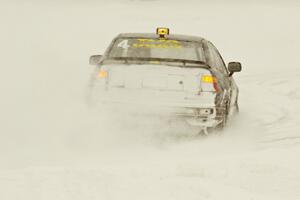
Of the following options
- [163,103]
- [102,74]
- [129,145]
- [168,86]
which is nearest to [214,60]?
[168,86]

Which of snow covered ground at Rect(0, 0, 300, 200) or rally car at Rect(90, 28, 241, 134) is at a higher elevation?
rally car at Rect(90, 28, 241, 134)

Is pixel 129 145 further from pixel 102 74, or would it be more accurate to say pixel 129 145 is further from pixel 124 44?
pixel 124 44

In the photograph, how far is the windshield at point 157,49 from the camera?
28.3 feet

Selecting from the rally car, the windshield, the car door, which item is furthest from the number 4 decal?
the car door

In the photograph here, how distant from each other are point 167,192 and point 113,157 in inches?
82.5

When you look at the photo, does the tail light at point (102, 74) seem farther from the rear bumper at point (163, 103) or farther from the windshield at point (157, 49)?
the windshield at point (157, 49)

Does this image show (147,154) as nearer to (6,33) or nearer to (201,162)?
(201,162)

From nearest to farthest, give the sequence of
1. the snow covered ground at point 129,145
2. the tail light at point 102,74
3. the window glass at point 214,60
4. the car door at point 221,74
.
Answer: the snow covered ground at point 129,145
the tail light at point 102,74
the car door at point 221,74
the window glass at point 214,60

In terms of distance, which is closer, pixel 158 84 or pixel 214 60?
pixel 158 84

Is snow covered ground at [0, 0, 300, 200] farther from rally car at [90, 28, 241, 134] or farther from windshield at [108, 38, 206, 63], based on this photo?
windshield at [108, 38, 206, 63]

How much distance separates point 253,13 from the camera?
29828mm

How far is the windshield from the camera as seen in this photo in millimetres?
8617

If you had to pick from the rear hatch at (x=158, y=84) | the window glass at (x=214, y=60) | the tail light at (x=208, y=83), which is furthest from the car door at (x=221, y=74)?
the rear hatch at (x=158, y=84)

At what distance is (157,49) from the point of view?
343 inches
